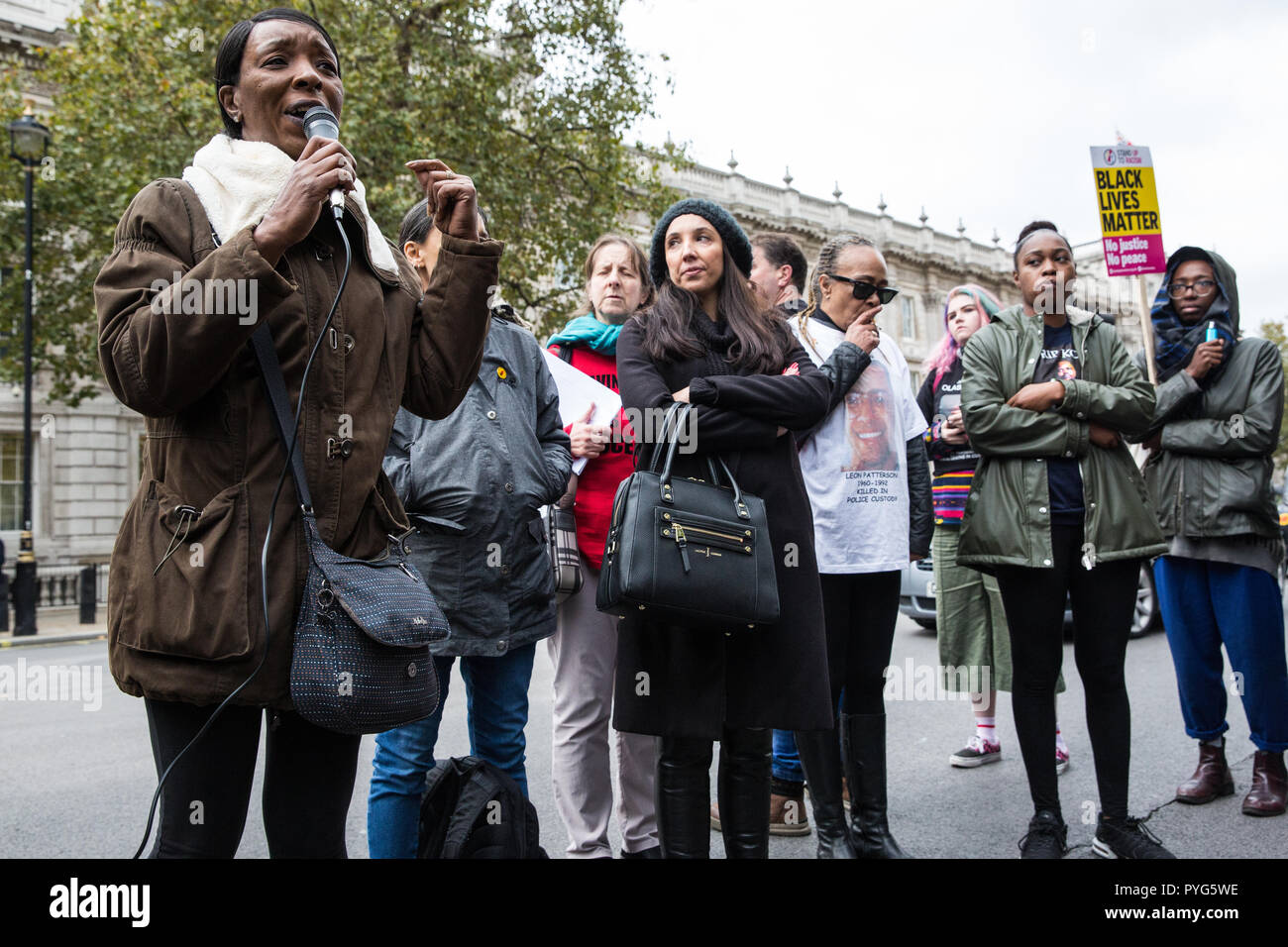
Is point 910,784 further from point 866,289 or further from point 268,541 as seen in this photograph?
point 268,541

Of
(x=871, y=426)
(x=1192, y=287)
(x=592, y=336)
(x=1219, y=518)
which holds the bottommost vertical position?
(x=1219, y=518)

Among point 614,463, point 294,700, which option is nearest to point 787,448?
point 614,463

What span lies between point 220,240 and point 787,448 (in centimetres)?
182

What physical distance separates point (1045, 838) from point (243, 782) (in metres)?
2.94

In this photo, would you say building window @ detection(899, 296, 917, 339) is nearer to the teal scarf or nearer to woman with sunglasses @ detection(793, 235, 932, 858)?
woman with sunglasses @ detection(793, 235, 932, 858)

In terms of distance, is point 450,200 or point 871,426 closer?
point 450,200

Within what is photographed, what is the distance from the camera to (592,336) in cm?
387

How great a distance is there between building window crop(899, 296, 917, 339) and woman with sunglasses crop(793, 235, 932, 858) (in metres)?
36.3

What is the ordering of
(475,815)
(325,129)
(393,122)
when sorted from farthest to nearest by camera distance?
(393,122), (475,815), (325,129)

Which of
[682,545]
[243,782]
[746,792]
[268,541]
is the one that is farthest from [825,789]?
[268,541]

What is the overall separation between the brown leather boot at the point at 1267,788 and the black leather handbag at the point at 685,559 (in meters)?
2.78

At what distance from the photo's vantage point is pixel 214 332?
1611 mm

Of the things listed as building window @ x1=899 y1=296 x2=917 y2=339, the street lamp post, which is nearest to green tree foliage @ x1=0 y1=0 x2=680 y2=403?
the street lamp post
